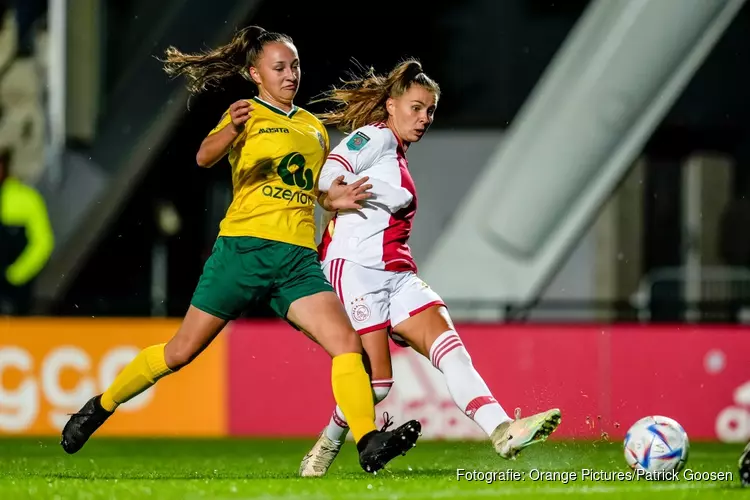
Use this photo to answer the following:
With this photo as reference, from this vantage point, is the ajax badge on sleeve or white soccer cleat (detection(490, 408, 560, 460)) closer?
white soccer cleat (detection(490, 408, 560, 460))

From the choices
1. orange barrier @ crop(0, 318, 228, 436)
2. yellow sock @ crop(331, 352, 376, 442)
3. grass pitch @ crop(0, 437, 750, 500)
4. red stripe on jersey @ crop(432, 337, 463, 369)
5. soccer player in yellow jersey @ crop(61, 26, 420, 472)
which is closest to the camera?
grass pitch @ crop(0, 437, 750, 500)

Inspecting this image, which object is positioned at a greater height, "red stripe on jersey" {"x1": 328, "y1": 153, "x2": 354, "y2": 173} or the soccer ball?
"red stripe on jersey" {"x1": 328, "y1": 153, "x2": 354, "y2": 173}

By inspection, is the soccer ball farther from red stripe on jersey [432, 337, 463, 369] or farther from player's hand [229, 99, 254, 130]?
player's hand [229, 99, 254, 130]

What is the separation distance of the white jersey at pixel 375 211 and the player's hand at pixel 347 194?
171mm

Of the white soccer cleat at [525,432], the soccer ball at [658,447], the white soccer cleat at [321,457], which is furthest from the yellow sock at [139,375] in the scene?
the soccer ball at [658,447]

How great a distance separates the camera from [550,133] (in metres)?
12.6

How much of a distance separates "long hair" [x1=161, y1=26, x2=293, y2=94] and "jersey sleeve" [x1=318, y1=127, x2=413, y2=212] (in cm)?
54

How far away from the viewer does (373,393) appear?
702 cm

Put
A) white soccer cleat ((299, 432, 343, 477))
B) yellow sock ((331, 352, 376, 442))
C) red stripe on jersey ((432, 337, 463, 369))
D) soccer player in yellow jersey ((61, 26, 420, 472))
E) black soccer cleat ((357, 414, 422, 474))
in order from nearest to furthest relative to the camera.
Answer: black soccer cleat ((357, 414, 422, 474)) < yellow sock ((331, 352, 376, 442)) < soccer player in yellow jersey ((61, 26, 420, 472)) < red stripe on jersey ((432, 337, 463, 369)) < white soccer cleat ((299, 432, 343, 477))

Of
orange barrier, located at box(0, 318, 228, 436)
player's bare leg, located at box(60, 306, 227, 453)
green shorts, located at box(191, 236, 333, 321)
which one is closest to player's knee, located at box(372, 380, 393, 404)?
green shorts, located at box(191, 236, 333, 321)

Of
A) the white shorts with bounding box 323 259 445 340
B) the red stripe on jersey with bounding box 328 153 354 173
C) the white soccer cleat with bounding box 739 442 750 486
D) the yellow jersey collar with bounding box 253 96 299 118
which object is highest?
the yellow jersey collar with bounding box 253 96 299 118

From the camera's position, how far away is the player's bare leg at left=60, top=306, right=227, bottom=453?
6867 mm

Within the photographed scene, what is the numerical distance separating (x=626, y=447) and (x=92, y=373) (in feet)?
18.7

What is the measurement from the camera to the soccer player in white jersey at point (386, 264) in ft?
22.9
